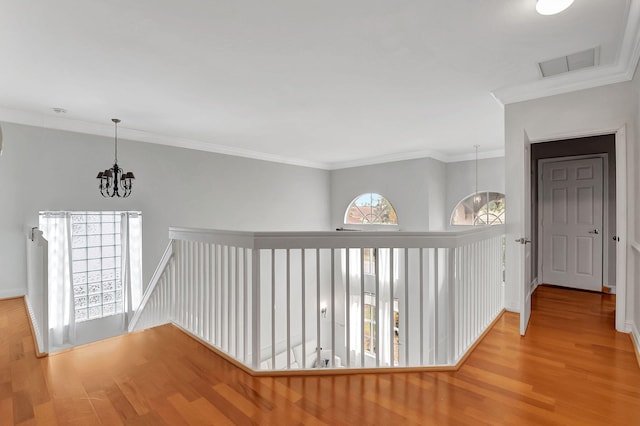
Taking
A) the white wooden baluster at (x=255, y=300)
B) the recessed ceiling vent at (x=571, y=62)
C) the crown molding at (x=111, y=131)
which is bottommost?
the white wooden baluster at (x=255, y=300)

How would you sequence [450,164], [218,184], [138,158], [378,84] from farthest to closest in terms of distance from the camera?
[450,164]
[218,184]
[138,158]
[378,84]

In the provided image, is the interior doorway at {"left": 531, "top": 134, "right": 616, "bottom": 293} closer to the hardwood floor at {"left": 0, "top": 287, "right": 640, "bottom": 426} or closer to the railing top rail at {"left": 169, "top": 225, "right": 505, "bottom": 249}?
the hardwood floor at {"left": 0, "top": 287, "right": 640, "bottom": 426}

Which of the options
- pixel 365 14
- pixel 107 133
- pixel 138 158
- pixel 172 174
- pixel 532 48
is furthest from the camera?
pixel 172 174

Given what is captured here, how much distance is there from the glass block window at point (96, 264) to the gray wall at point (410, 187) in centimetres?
484

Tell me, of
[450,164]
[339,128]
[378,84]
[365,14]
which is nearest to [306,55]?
[365,14]

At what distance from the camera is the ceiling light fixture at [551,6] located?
1.86 m

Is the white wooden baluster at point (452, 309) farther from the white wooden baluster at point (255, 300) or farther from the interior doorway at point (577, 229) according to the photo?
the interior doorway at point (577, 229)

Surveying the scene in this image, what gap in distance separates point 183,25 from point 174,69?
69cm

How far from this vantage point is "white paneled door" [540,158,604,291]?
422 centimetres

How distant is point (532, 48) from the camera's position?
2.39 meters

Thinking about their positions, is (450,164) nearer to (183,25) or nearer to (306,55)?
(306,55)

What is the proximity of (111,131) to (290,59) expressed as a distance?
3244 mm

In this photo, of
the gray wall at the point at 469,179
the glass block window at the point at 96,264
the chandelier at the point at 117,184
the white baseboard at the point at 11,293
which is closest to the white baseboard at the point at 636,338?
the gray wall at the point at 469,179

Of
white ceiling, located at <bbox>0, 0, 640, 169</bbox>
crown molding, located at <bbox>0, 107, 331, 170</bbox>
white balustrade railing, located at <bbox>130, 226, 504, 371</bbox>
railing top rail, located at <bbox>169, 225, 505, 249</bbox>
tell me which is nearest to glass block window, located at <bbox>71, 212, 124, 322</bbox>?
white balustrade railing, located at <bbox>130, 226, 504, 371</bbox>
